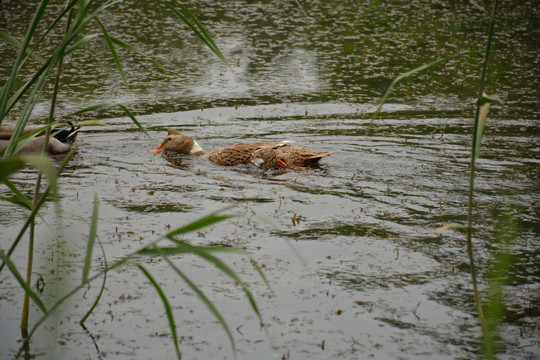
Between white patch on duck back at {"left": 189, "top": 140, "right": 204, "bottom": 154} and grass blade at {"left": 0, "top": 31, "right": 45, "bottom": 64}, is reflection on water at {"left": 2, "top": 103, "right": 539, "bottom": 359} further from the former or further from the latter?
grass blade at {"left": 0, "top": 31, "right": 45, "bottom": 64}

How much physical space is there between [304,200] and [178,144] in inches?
85.1

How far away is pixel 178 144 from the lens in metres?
8.12

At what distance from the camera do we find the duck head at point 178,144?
812 cm

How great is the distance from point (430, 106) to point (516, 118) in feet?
4.28

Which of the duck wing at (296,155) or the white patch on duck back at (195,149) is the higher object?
the duck wing at (296,155)

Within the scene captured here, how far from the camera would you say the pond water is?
13.6 ft

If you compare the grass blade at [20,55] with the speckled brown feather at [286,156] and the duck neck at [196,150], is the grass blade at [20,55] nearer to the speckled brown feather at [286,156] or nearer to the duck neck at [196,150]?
the speckled brown feather at [286,156]

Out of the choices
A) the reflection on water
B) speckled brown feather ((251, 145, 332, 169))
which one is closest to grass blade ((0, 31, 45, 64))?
the reflection on water

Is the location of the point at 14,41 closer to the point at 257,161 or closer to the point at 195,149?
the point at 257,161

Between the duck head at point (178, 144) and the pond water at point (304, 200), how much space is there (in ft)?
0.46

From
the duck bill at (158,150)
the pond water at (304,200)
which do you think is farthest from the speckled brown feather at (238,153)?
the duck bill at (158,150)

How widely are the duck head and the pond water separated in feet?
0.46

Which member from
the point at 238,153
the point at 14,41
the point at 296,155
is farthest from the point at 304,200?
the point at 14,41

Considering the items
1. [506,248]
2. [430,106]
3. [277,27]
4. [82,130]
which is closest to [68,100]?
[82,130]
